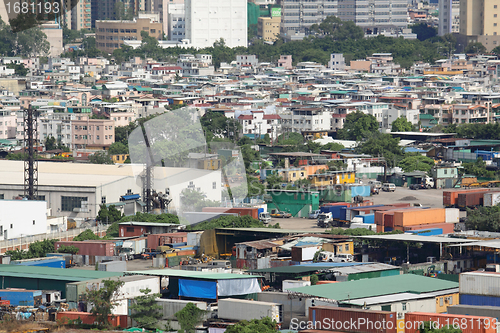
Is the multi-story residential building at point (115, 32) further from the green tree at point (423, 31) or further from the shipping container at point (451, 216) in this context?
the shipping container at point (451, 216)

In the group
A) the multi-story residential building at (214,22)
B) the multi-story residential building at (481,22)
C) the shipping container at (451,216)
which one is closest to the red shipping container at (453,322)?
the shipping container at (451,216)

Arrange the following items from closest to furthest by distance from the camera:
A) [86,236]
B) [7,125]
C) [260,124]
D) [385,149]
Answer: [86,236] < [385,149] < [260,124] < [7,125]

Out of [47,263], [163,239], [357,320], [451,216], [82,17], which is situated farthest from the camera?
[82,17]

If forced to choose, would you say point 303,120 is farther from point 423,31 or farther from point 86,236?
point 423,31

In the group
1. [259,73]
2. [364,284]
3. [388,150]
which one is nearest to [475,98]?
[388,150]

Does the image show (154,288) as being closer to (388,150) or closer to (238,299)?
(238,299)

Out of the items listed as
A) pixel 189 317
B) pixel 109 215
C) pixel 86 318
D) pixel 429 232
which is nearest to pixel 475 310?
pixel 189 317
